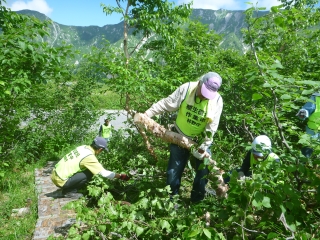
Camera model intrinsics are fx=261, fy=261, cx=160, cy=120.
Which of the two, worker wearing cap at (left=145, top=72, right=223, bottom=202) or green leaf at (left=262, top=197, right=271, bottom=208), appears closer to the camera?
green leaf at (left=262, top=197, right=271, bottom=208)

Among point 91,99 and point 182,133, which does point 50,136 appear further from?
point 182,133

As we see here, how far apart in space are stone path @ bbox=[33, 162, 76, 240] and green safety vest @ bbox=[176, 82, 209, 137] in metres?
1.71

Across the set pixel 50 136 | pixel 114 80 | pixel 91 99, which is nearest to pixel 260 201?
pixel 114 80

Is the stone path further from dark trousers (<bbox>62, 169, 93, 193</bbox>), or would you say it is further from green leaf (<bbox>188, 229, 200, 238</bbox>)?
green leaf (<bbox>188, 229, 200, 238</bbox>)

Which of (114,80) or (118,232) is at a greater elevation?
(114,80)

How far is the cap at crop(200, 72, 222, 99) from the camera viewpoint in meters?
2.84

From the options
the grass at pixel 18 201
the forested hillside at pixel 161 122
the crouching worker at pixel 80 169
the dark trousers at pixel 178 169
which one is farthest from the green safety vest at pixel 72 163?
the dark trousers at pixel 178 169

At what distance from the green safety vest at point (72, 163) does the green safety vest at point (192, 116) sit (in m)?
1.63

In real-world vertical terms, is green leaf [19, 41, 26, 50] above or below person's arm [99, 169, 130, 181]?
above

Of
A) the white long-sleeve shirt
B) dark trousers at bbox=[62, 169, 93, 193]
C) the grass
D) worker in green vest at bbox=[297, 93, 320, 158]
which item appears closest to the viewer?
the white long-sleeve shirt

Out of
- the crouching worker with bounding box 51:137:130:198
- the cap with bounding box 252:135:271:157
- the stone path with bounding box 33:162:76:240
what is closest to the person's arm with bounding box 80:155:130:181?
the crouching worker with bounding box 51:137:130:198

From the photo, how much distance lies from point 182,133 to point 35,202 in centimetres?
272

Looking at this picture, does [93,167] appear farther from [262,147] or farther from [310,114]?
[310,114]

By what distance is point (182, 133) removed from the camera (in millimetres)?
3232
